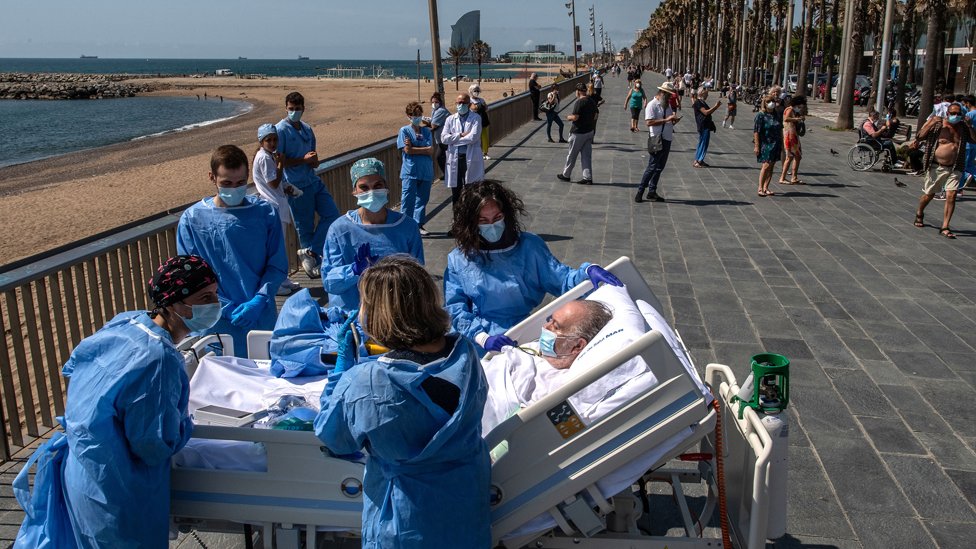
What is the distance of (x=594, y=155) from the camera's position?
18094 mm

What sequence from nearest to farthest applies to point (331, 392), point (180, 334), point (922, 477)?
point (331, 392)
point (180, 334)
point (922, 477)

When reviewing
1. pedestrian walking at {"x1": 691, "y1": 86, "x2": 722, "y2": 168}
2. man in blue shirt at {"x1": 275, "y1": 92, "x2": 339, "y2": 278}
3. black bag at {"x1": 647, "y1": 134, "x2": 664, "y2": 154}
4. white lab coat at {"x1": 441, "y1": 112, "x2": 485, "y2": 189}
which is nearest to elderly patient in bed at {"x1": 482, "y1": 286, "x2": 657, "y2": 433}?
man in blue shirt at {"x1": 275, "y1": 92, "x2": 339, "y2": 278}

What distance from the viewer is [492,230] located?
418 centimetres

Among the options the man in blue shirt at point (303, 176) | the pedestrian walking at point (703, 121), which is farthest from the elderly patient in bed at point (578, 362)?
the pedestrian walking at point (703, 121)

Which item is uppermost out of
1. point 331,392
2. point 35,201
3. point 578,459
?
point 331,392

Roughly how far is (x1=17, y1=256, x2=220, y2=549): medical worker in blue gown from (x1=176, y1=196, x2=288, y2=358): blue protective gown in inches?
69.6

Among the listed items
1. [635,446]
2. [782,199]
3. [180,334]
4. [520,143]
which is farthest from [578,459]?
[520,143]

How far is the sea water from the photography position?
115 ft

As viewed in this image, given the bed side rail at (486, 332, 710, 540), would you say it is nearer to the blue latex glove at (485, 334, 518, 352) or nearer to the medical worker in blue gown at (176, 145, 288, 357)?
the blue latex glove at (485, 334, 518, 352)

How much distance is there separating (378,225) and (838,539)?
308cm

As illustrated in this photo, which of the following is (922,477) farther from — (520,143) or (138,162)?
(138,162)

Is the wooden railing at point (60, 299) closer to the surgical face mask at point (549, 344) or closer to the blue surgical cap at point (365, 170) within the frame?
the blue surgical cap at point (365, 170)

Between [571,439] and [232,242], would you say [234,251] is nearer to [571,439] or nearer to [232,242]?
[232,242]

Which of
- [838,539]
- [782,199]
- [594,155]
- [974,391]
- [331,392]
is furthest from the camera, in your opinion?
[594,155]
